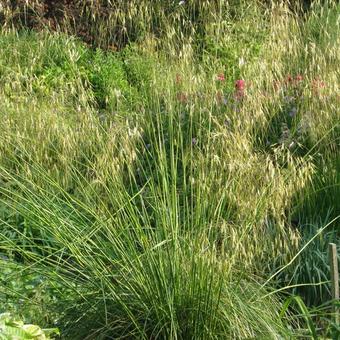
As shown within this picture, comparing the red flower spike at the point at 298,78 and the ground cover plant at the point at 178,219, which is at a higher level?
the ground cover plant at the point at 178,219

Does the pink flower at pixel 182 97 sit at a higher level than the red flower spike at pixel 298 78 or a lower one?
higher

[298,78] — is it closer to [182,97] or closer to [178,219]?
[182,97]

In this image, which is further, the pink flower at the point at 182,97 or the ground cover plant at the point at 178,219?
the pink flower at the point at 182,97

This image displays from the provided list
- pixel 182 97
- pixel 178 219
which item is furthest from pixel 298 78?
pixel 178 219

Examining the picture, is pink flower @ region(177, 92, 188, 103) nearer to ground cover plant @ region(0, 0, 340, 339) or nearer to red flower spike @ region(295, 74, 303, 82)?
ground cover plant @ region(0, 0, 340, 339)

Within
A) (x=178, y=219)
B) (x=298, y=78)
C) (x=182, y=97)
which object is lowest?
(x=298, y=78)

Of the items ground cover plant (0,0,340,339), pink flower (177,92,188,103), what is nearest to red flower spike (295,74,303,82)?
ground cover plant (0,0,340,339)

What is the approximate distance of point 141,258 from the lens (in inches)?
124

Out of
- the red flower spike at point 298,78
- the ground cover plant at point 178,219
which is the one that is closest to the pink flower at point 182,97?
the ground cover plant at point 178,219

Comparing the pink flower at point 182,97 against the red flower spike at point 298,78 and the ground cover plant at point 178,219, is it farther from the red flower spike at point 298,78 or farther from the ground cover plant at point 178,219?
the red flower spike at point 298,78

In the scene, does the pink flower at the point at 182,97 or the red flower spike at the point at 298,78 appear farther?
the red flower spike at the point at 298,78

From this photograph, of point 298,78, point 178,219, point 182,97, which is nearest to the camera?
point 178,219

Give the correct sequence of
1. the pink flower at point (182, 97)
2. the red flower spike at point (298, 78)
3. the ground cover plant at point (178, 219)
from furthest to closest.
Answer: the red flower spike at point (298, 78), the pink flower at point (182, 97), the ground cover plant at point (178, 219)

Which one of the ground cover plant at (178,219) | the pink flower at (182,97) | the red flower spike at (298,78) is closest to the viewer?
the ground cover plant at (178,219)
